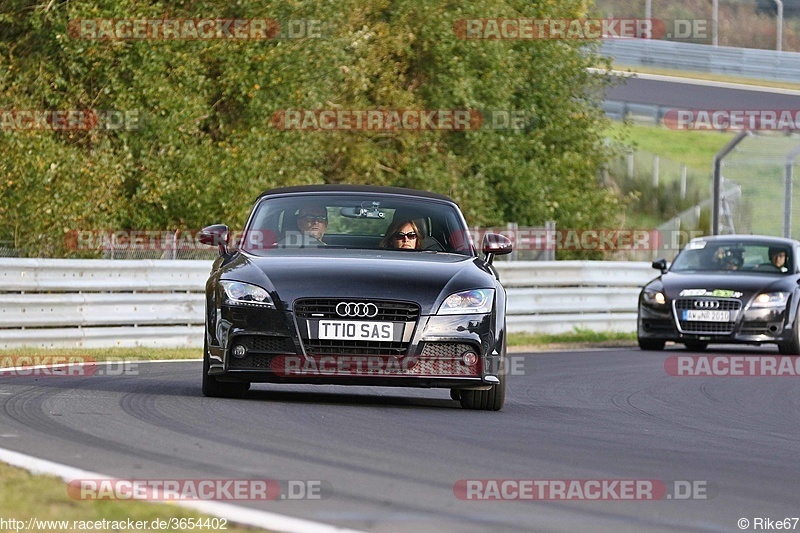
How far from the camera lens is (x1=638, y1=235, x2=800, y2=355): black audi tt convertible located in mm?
18859

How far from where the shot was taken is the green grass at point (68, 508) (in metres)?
5.25

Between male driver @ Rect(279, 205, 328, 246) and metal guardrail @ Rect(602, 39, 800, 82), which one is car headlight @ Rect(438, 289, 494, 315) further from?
metal guardrail @ Rect(602, 39, 800, 82)

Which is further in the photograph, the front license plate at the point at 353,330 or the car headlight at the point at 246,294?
the car headlight at the point at 246,294

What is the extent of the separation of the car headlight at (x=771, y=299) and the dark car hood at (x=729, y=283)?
0.07 m

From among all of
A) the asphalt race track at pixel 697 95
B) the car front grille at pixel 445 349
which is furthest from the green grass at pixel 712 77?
the car front grille at pixel 445 349


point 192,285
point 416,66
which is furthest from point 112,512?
point 416,66

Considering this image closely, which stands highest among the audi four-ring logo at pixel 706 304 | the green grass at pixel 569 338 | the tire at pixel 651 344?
the audi four-ring logo at pixel 706 304

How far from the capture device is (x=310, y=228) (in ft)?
34.9

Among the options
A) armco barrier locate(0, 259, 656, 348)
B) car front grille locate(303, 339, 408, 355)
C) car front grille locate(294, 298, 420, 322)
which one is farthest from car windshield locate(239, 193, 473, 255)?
armco barrier locate(0, 259, 656, 348)

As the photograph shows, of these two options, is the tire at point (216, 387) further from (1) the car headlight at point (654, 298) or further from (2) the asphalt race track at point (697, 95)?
(2) the asphalt race track at point (697, 95)

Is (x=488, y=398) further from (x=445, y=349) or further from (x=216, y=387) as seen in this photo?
(x=216, y=387)

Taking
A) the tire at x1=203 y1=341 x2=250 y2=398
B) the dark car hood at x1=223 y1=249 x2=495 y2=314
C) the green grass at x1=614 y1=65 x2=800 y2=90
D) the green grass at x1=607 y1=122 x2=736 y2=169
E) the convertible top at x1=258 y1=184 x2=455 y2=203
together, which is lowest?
the tire at x1=203 y1=341 x2=250 y2=398

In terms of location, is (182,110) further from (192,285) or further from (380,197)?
(380,197)

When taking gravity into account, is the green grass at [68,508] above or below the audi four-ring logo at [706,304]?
above
